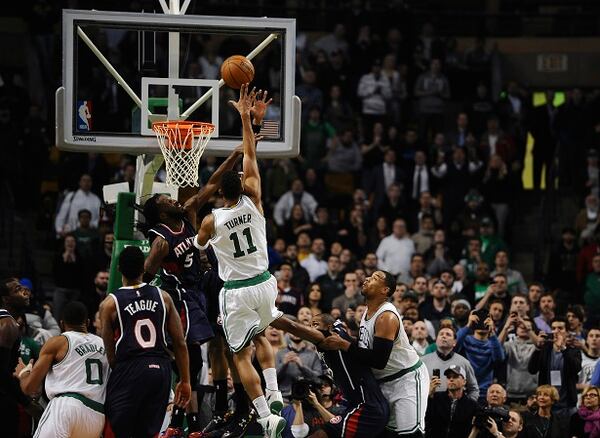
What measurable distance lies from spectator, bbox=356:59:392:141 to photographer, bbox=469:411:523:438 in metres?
8.98

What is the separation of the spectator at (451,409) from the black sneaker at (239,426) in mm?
2991

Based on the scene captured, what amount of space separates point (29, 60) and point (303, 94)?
4653mm

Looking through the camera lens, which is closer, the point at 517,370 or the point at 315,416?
the point at 315,416

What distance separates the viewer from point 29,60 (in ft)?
77.4

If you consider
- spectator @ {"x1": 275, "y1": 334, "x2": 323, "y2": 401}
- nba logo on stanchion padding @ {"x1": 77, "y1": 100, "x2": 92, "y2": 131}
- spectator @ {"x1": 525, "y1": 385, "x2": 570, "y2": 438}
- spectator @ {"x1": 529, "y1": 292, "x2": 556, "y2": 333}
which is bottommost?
spectator @ {"x1": 525, "y1": 385, "x2": 570, "y2": 438}

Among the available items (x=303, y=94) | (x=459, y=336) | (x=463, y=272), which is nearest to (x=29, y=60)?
(x=303, y=94)

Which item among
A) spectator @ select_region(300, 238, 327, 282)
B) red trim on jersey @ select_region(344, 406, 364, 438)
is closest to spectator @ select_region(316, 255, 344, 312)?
spectator @ select_region(300, 238, 327, 282)

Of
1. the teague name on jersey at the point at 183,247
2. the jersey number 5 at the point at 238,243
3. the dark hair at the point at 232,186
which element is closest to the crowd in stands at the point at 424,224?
the teague name on jersey at the point at 183,247

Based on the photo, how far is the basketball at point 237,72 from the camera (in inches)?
507

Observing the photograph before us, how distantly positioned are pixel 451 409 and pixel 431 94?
9.71 m

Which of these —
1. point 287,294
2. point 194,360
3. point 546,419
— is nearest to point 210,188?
point 194,360

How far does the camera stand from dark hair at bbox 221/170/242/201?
12.1 meters

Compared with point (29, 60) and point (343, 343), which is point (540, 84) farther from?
point (343, 343)

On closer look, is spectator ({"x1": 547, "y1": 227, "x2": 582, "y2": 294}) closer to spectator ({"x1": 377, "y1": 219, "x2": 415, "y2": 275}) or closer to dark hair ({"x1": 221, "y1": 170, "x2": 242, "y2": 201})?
spectator ({"x1": 377, "y1": 219, "x2": 415, "y2": 275})
